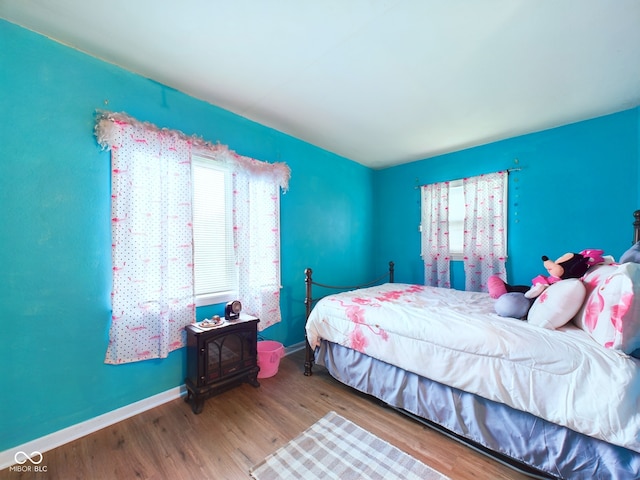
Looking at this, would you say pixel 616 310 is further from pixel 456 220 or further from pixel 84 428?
pixel 84 428

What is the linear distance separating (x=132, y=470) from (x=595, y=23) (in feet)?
12.1

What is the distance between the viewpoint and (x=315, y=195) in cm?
335

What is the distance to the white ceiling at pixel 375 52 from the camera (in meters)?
1.40

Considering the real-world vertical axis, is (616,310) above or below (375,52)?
below

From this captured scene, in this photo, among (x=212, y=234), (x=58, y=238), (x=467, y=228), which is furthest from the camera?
(x=467, y=228)

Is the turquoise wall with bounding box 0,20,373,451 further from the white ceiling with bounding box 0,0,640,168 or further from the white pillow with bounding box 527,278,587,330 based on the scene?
the white pillow with bounding box 527,278,587,330

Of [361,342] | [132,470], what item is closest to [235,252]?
[361,342]

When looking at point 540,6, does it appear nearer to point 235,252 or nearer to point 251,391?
point 235,252

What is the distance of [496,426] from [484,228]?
2307 millimetres

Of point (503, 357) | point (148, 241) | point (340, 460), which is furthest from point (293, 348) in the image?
point (503, 357)

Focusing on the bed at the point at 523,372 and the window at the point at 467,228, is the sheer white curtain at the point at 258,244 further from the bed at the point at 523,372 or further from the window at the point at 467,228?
the window at the point at 467,228

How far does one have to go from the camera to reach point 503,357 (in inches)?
57.6

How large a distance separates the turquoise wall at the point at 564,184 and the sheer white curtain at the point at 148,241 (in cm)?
327

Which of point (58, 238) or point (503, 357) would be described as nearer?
point (503, 357)
